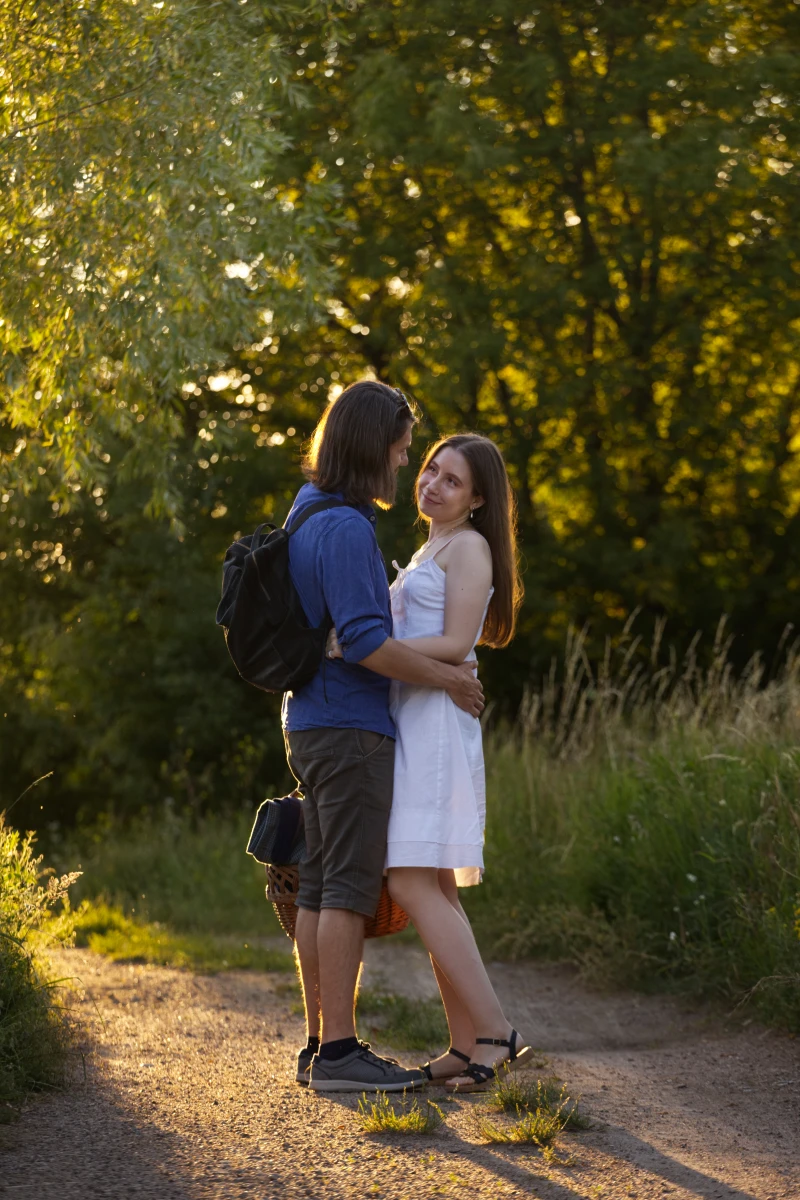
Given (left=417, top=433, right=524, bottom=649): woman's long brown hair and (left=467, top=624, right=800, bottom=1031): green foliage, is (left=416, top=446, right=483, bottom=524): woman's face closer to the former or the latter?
(left=417, top=433, right=524, bottom=649): woman's long brown hair

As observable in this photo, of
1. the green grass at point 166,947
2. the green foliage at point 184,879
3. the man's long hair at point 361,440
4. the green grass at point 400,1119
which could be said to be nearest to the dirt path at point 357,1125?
the green grass at point 400,1119

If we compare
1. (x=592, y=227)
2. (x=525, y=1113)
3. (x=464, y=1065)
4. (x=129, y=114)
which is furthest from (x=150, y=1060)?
(x=592, y=227)

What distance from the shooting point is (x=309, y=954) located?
4469mm

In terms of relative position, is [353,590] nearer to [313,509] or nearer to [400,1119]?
[313,509]

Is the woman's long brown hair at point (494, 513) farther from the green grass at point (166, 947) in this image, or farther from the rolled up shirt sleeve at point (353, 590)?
the green grass at point (166, 947)

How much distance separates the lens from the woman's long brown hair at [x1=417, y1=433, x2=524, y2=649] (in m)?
4.51

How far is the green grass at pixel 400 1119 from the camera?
3865mm

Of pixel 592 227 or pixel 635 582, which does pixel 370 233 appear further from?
pixel 635 582

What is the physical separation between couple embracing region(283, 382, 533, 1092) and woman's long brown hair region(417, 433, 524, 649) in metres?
0.02

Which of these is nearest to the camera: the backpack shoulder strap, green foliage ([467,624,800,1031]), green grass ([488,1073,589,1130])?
green grass ([488,1073,589,1130])

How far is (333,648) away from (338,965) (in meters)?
0.97

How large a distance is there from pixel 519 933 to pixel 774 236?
9.05 m

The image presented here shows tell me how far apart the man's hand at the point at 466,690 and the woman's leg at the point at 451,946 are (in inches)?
20.5

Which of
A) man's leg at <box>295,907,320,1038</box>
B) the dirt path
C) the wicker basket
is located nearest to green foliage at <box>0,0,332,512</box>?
the wicker basket
